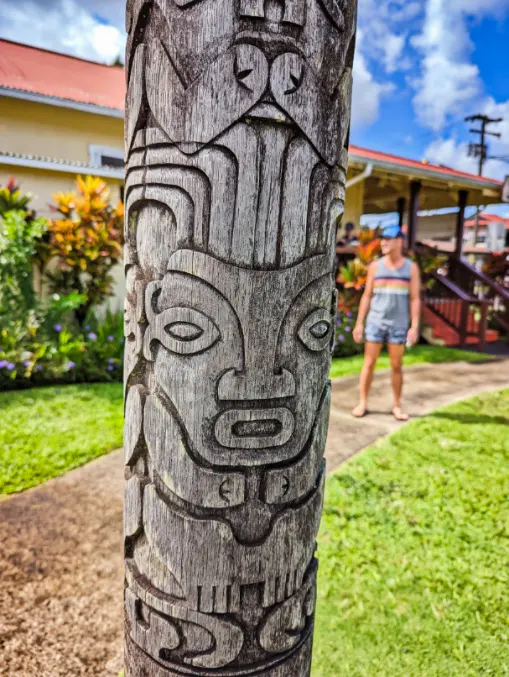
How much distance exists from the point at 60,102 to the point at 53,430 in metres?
5.15

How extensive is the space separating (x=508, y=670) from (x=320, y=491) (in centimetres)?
125

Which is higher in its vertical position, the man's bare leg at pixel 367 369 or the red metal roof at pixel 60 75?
the red metal roof at pixel 60 75

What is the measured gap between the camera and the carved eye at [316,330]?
1.22 m

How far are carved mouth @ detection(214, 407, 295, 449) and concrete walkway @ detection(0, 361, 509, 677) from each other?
4.21 ft

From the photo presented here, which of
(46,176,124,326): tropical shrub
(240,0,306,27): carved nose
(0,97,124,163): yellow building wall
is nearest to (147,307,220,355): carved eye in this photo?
(240,0,306,27): carved nose

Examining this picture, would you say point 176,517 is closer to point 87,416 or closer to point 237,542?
point 237,542

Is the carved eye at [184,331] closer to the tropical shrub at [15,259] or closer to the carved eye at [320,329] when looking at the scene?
the carved eye at [320,329]

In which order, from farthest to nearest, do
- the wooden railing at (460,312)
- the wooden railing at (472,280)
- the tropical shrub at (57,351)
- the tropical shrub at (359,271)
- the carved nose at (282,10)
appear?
the wooden railing at (472,280)
the wooden railing at (460,312)
the tropical shrub at (359,271)
the tropical shrub at (57,351)
the carved nose at (282,10)

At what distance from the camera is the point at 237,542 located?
1224 mm

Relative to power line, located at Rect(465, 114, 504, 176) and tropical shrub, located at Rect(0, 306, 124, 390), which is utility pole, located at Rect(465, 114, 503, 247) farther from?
tropical shrub, located at Rect(0, 306, 124, 390)

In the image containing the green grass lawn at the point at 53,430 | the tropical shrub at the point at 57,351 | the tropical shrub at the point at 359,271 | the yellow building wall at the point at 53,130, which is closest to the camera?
the green grass lawn at the point at 53,430

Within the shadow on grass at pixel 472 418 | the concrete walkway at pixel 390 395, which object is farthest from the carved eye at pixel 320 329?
the shadow on grass at pixel 472 418

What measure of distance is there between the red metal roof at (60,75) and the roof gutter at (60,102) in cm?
13

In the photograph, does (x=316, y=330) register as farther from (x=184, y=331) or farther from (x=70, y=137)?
(x=70, y=137)
